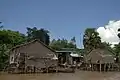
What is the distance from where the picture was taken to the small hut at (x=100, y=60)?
57375mm

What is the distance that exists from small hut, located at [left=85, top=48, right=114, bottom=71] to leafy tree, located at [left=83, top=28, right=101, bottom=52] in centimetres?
909

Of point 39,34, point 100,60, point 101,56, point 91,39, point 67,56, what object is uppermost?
point 39,34

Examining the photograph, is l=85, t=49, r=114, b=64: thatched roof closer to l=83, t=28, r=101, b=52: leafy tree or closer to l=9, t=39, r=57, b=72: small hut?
l=83, t=28, r=101, b=52: leafy tree

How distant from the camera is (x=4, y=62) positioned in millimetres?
49250

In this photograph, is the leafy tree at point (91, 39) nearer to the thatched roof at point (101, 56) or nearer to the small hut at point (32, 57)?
the thatched roof at point (101, 56)

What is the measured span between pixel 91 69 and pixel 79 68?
141 inches

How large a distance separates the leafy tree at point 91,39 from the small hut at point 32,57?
932 inches

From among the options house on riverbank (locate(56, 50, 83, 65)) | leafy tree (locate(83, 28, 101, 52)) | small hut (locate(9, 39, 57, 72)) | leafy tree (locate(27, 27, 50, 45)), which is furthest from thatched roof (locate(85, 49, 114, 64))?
leafy tree (locate(27, 27, 50, 45))

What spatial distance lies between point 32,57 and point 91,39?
27.8 m

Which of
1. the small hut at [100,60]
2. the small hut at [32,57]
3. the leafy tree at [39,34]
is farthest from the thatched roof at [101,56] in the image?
the leafy tree at [39,34]

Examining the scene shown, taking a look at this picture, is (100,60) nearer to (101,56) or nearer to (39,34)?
(101,56)

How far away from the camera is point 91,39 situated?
2773 inches

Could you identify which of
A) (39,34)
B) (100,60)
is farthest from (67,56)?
(39,34)

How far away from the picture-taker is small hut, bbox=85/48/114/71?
57.4 m
